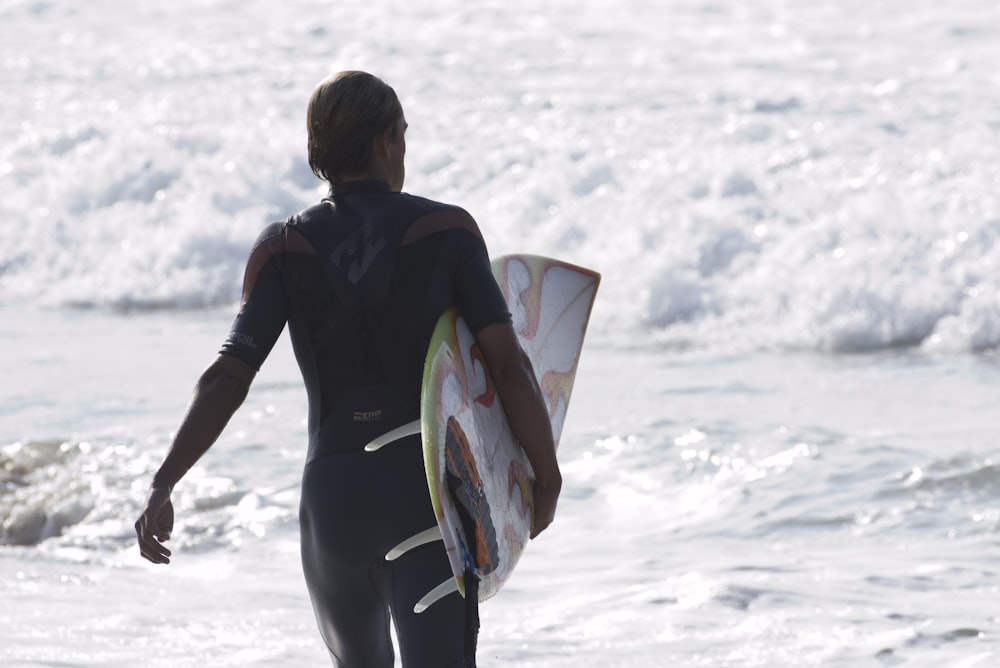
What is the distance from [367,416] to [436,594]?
310 mm

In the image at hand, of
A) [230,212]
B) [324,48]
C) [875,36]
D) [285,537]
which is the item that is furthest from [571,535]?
[324,48]

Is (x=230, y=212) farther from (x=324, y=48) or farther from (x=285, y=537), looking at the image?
(x=285, y=537)

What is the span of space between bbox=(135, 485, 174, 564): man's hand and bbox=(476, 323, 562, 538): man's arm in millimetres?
556

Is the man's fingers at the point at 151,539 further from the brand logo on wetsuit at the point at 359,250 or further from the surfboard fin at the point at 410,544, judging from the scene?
the brand logo on wetsuit at the point at 359,250

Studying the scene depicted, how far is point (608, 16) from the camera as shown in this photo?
1728 cm

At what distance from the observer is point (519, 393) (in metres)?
2.29

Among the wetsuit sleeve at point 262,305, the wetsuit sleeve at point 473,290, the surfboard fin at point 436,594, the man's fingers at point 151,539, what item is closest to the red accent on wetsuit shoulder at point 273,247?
the wetsuit sleeve at point 262,305

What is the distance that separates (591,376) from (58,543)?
11.0 feet

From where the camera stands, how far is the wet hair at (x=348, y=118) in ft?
7.41

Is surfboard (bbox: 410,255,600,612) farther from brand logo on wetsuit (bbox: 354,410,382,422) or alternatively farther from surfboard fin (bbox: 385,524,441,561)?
brand logo on wetsuit (bbox: 354,410,382,422)

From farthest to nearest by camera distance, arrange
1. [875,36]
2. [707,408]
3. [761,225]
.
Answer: [875,36] < [761,225] < [707,408]

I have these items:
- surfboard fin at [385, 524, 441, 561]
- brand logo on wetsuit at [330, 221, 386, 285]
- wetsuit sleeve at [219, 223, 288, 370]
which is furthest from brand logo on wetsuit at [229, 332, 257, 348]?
surfboard fin at [385, 524, 441, 561]

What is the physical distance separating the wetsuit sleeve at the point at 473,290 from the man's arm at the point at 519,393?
16 mm

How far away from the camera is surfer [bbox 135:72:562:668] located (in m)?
2.29
